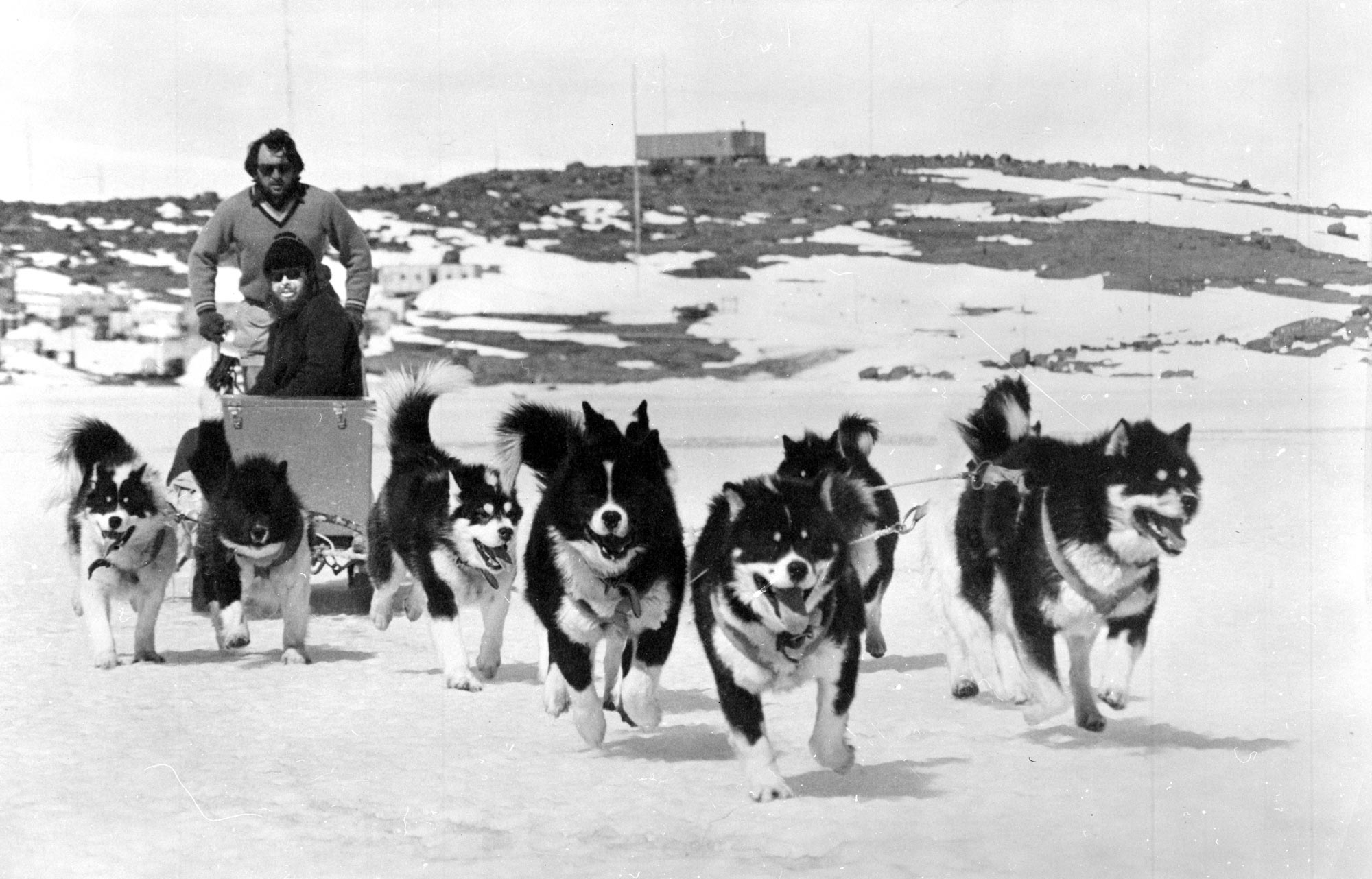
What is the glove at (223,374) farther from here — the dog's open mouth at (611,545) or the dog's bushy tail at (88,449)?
the dog's open mouth at (611,545)

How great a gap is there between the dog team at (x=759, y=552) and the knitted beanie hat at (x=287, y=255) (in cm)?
112

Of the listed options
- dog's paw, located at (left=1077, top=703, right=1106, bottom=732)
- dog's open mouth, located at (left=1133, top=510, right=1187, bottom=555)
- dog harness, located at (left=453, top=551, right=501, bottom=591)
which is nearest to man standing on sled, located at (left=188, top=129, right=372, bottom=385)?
dog harness, located at (left=453, top=551, right=501, bottom=591)

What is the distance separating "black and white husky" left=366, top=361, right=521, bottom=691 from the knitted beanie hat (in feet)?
3.42


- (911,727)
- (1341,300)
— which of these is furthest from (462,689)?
(1341,300)

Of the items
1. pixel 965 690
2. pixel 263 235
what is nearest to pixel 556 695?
pixel 965 690

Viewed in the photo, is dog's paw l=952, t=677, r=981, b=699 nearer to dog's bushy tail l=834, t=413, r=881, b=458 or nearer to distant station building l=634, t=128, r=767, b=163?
dog's bushy tail l=834, t=413, r=881, b=458

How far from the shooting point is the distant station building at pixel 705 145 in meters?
9.59

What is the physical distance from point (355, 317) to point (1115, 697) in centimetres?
364

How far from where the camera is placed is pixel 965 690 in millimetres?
4945

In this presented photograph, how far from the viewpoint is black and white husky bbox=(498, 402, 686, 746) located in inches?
168

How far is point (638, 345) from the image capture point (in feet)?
45.6

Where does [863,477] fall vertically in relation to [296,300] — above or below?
below

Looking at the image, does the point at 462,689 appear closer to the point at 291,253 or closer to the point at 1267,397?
the point at 291,253

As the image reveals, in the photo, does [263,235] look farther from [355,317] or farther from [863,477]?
[863,477]
